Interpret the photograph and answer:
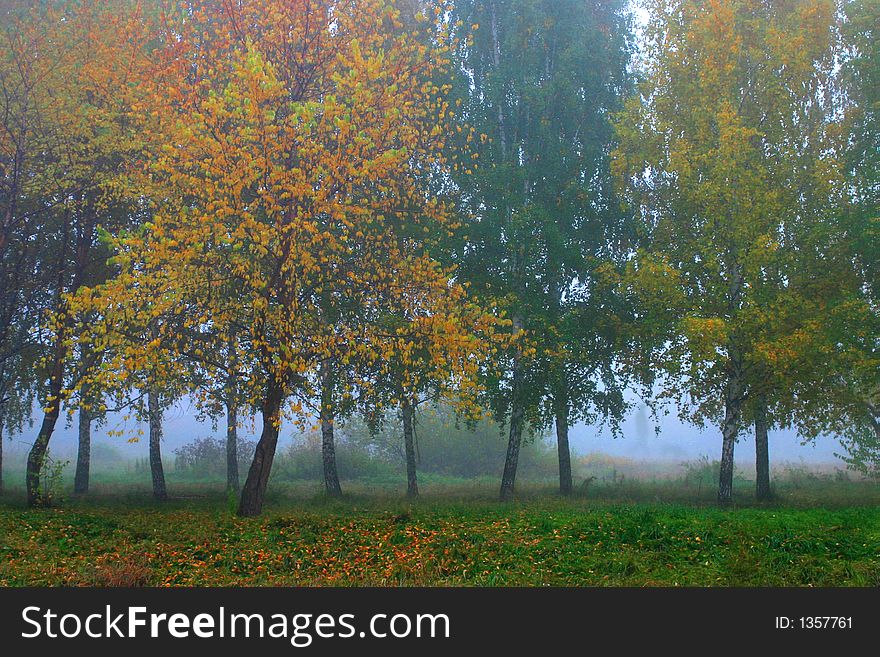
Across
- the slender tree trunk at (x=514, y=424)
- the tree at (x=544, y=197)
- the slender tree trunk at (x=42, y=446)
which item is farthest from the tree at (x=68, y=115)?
the slender tree trunk at (x=514, y=424)

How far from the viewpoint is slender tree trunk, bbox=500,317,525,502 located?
75.1ft

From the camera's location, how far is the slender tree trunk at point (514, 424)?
75.1 ft

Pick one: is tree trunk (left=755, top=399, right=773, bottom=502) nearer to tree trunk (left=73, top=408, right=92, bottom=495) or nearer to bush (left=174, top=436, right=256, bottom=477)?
tree trunk (left=73, top=408, right=92, bottom=495)

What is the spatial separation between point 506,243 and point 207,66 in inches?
433

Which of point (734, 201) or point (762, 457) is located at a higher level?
point (734, 201)

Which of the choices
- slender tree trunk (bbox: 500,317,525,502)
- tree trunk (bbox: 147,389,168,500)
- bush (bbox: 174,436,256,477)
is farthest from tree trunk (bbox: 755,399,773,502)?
bush (bbox: 174,436,256,477)

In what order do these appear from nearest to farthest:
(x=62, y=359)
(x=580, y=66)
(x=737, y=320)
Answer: (x=62, y=359) → (x=737, y=320) → (x=580, y=66)

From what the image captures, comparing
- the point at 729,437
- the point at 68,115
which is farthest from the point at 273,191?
the point at 729,437

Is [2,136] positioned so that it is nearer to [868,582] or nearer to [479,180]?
[479,180]

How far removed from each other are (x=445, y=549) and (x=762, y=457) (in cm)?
1770

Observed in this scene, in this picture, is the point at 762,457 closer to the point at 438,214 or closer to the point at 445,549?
the point at 438,214

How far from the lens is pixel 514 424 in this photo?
23.8 m
